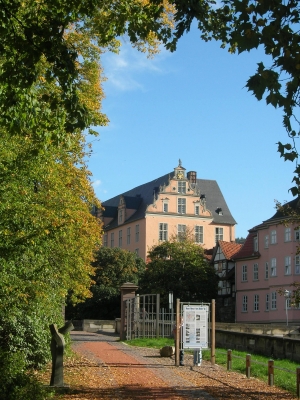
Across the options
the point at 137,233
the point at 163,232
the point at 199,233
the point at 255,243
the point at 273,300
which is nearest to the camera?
the point at 273,300

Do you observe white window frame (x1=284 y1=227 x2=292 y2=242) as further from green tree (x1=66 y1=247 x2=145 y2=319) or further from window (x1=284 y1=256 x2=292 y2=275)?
green tree (x1=66 y1=247 x2=145 y2=319)

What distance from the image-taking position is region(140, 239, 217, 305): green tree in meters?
62.5

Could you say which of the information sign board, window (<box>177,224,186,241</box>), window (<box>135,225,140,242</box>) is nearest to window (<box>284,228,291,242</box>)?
window (<box>177,224,186,241</box>)

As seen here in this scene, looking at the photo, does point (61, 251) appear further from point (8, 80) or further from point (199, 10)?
point (199, 10)

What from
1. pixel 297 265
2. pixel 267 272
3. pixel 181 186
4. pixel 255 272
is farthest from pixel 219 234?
pixel 297 265

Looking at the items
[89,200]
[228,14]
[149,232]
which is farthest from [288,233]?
[228,14]

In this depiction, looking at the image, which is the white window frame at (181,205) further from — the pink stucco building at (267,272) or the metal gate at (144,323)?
the metal gate at (144,323)

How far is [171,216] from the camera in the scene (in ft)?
269

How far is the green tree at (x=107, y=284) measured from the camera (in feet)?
196

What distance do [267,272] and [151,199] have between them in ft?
78.2

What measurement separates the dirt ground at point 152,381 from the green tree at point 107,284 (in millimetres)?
37041

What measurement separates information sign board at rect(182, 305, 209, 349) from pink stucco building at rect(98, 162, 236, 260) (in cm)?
5549

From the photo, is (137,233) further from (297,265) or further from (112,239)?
(297,265)

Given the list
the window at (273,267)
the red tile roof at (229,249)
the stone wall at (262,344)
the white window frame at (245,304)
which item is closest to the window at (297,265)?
the window at (273,267)
